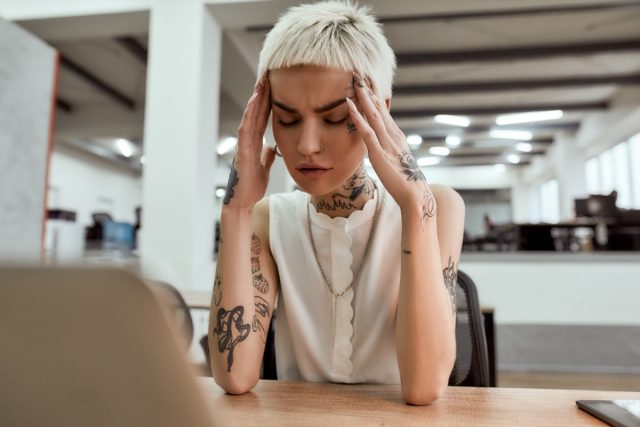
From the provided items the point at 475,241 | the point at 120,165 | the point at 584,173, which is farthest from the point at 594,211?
the point at 120,165

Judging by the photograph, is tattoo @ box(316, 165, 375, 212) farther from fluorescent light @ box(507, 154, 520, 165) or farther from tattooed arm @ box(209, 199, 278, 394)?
fluorescent light @ box(507, 154, 520, 165)

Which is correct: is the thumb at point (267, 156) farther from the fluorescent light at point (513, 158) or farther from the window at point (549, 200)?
the window at point (549, 200)

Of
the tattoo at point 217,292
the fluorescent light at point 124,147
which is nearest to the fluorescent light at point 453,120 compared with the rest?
the fluorescent light at point 124,147

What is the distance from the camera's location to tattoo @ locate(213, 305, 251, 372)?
0.88 meters

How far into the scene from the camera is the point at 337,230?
1.00 m

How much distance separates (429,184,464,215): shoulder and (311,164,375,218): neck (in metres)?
0.15

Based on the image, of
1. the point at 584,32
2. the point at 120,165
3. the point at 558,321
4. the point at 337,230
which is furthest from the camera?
the point at 120,165

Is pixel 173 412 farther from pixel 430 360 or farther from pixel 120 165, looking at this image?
pixel 120 165

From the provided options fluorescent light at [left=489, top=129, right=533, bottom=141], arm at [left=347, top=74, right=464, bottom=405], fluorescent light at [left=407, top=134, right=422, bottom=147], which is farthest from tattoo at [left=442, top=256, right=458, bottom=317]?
fluorescent light at [left=489, top=129, right=533, bottom=141]

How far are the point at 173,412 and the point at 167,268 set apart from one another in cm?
6

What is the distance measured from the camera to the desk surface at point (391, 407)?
613mm

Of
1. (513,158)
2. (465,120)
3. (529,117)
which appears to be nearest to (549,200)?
(513,158)

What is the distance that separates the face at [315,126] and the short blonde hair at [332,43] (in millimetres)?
23

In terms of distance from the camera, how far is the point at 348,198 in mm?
1022
